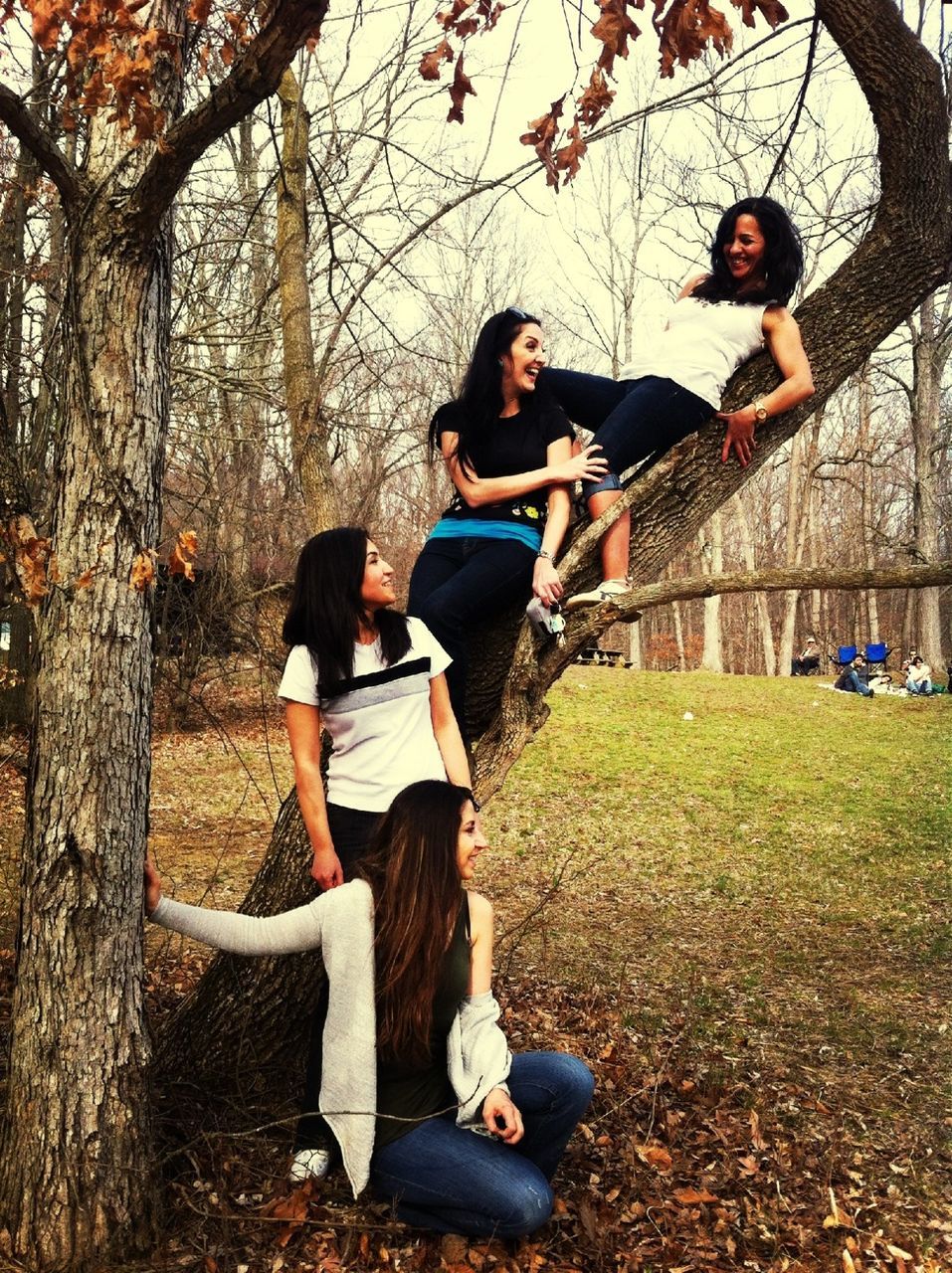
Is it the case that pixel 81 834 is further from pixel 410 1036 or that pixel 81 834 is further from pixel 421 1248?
pixel 421 1248

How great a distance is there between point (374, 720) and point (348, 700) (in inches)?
3.9

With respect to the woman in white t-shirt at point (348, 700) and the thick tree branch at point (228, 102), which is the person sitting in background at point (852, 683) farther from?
the thick tree branch at point (228, 102)

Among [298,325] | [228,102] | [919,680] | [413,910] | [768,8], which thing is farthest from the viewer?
[919,680]

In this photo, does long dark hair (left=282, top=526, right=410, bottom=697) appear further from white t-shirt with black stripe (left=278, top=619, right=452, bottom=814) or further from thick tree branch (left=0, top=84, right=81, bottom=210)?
thick tree branch (left=0, top=84, right=81, bottom=210)

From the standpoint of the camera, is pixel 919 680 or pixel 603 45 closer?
pixel 603 45

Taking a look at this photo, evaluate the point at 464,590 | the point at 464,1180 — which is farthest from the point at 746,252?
the point at 464,1180

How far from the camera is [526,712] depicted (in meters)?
3.39

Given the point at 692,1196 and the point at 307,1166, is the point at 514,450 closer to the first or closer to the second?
the point at 307,1166

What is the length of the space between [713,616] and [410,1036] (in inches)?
861

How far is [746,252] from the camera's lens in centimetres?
345

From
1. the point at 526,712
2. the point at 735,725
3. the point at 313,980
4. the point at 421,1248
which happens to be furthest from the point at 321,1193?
the point at 735,725

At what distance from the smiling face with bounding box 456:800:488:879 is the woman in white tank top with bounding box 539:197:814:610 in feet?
3.10

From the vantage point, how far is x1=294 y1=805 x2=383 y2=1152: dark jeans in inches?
123

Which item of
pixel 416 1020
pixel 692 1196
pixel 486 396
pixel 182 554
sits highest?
pixel 486 396
